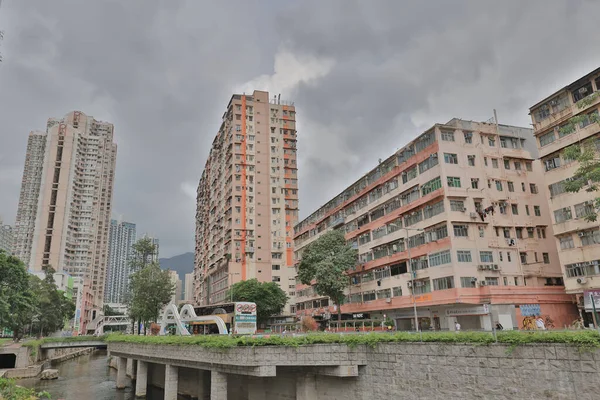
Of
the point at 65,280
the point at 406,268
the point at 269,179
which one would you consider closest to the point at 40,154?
the point at 65,280

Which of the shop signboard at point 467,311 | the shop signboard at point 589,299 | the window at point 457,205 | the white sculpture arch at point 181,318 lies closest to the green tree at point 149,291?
the white sculpture arch at point 181,318

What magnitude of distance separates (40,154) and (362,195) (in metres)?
140

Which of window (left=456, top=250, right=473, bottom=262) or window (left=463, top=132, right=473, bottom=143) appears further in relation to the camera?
window (left=463, top=132, right=473, bottom=143)

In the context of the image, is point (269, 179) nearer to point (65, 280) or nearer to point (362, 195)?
point (362, 195)

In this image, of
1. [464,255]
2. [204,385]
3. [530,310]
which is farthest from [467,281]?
[204,385]

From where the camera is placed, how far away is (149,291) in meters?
76.0

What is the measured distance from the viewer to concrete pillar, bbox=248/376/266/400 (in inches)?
1206

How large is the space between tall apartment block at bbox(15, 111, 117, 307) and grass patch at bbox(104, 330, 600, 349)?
12556 cm

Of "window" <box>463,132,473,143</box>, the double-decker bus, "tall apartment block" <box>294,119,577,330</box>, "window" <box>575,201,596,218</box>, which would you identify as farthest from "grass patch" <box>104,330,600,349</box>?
"window" <box>463,132,473,143</box>

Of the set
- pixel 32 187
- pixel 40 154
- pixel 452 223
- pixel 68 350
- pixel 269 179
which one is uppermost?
pixel 40 154

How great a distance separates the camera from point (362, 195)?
5978cm

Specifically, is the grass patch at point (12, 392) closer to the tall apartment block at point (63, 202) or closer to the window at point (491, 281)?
the window at point (491, 281)

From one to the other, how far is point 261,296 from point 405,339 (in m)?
56.9

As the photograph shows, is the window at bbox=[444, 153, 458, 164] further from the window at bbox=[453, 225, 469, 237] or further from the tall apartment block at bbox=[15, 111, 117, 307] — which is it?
the tall apartment block at bbox=[15, 111, 117, 307]
